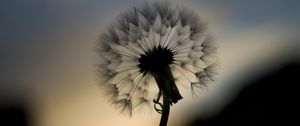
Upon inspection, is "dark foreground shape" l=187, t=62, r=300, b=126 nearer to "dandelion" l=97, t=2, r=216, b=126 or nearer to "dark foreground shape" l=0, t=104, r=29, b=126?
"dandelion" l=97, t=2, r=216, b=126

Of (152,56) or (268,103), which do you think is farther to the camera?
(268,103)

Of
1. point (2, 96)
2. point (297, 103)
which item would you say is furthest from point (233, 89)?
point (2, 96)

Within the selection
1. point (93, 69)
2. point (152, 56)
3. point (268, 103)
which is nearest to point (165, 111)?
point (152, 56)

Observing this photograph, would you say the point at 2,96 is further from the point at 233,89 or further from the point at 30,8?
the point at 233,89

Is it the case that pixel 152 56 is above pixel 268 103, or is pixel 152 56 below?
above

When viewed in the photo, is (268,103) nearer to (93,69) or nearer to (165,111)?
(165,111)

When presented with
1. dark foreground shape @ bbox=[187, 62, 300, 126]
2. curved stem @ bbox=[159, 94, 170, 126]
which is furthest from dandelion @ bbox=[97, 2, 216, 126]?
dark foreground shape @ bbox=[187, 62, 300, 126]
